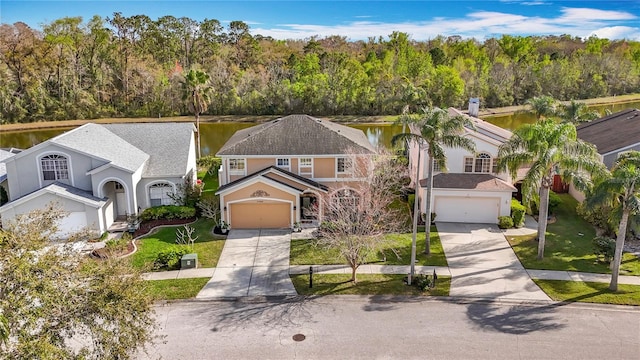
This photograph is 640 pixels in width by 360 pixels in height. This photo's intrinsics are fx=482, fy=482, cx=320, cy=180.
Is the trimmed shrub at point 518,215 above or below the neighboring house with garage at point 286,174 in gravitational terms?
below

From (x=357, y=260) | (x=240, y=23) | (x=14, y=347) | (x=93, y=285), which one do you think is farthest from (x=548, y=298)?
(x=240, y=23)

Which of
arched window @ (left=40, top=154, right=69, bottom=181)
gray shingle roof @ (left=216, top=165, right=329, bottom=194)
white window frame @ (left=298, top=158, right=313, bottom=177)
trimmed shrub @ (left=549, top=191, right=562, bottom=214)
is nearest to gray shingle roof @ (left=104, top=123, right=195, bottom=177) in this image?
gray shingle roof @ (left=216, top=165, right=329, bottom=194)

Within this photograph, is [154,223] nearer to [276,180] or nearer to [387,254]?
[276,180]

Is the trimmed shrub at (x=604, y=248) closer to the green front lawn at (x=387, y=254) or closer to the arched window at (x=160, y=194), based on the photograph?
the green front lawn at (x=387, y=254)

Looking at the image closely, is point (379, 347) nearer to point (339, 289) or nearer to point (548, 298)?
point (339, 289)

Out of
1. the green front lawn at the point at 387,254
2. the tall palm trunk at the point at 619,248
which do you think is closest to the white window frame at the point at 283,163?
the green front lawn at the point at 387,254

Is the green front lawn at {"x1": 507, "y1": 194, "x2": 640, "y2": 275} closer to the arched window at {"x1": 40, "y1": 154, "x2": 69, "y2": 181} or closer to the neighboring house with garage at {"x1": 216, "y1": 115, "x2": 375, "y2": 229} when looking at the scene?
the neighboring house with garage at {"x1": 216, "y1": 115, "x2": 375, "y2": 229}

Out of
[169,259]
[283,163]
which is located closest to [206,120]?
[283,163]
